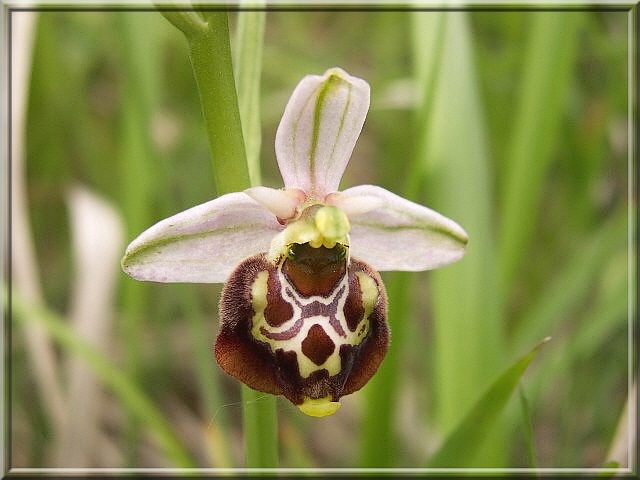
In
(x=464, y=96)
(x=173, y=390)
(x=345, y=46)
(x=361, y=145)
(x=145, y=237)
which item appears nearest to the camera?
(x=145, y=237)

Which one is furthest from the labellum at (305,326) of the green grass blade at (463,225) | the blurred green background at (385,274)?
the green grass blade at (463,225)

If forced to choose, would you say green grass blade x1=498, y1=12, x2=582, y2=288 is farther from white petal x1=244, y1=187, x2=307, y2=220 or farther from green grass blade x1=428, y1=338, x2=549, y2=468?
white petal x1=244, y1=187, x2=307, y2=220

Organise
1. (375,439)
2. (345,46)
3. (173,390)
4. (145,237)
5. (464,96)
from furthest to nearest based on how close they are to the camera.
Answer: (345,46) < (173,390) < (464,96) < (375,439) < (145,237)

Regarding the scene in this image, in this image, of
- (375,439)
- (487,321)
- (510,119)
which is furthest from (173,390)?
(510,119)

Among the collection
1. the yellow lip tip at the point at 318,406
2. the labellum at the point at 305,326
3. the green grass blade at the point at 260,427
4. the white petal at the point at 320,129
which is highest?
the white petal at the point at 320,129

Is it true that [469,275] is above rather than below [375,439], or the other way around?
above

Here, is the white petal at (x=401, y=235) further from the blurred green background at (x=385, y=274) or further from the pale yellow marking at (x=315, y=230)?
the blurred green background at (x=385, y=274)

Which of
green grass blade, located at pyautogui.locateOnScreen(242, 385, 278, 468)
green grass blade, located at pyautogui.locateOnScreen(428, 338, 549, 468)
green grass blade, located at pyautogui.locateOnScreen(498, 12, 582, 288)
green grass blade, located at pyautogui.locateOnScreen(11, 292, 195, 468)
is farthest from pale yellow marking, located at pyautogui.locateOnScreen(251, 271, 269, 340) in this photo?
green grass blade, located at pyautogui.locateOnScreen(498, 12, 582, 288)

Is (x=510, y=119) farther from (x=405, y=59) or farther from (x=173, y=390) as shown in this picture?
(x=173, y=390)
